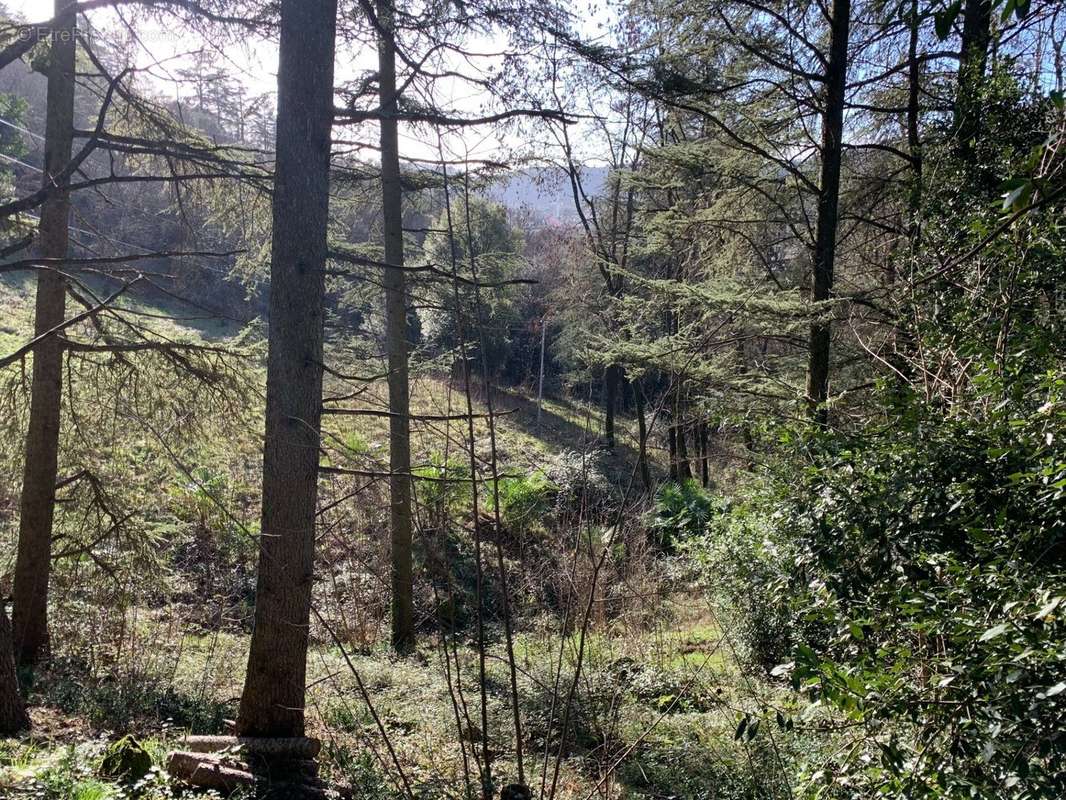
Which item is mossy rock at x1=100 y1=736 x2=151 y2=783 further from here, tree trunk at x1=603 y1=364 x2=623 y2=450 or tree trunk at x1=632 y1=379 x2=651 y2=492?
tree trunk at x1=603 y1=364 x2=623 y2=450

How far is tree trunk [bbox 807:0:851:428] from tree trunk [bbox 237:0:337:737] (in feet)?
19.6

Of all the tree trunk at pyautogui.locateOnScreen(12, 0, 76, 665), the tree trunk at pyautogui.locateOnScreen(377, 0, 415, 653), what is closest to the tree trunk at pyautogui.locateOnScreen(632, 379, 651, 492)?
the tree trunk at pyautogui.locateOnScreen(377, 0, 415, 653)

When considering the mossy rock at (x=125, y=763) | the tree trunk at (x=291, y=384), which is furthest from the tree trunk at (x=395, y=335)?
the mossy rock at (x=125, y=763)

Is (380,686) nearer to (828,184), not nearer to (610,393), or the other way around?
(828,184)

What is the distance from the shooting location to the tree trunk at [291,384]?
4965mm

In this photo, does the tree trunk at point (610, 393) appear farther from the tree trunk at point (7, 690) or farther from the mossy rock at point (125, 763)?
the mossy rock at point (125, 763)

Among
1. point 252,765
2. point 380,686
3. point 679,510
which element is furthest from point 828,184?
point 679,510

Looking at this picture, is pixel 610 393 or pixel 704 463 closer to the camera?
pixel 704 463

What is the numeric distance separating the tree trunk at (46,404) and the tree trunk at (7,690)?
7.52 feet

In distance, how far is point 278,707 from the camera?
4988mm

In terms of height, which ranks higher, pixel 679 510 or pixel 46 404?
pixel 46 404

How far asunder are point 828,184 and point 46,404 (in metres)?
8.84

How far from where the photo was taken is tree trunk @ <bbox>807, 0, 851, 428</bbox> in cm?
868

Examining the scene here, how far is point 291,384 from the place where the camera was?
198 inches
